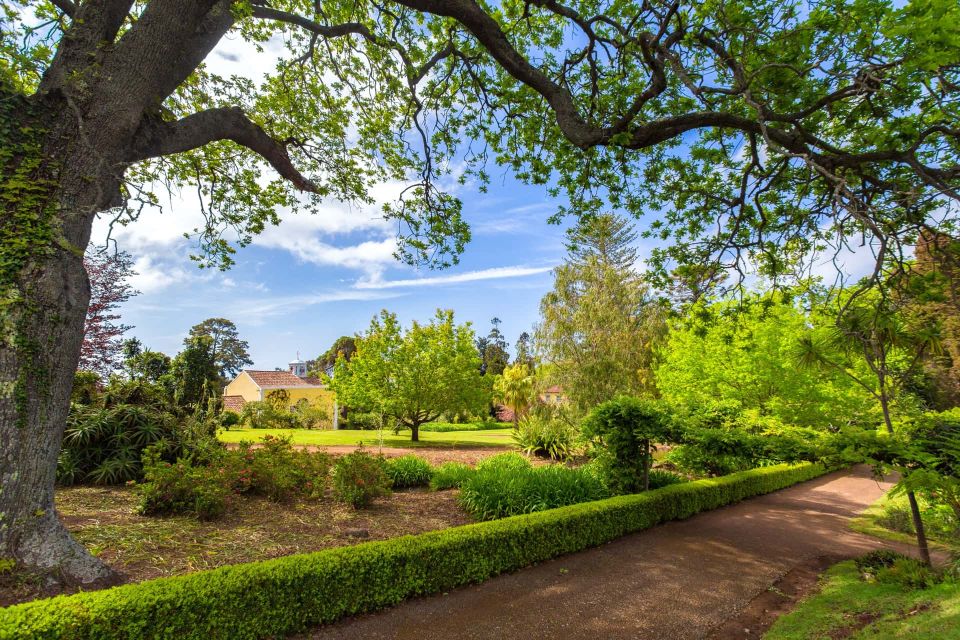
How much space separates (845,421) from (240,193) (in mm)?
15710

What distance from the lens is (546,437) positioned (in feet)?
45.3

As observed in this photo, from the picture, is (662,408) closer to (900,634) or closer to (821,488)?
(900,634)

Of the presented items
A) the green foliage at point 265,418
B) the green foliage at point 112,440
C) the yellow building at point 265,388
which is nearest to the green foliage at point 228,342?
the yellow building at point 265,388

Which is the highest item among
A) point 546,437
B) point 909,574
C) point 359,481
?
point 359,481

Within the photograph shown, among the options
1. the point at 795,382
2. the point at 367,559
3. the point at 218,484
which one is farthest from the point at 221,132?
the point at 795,382

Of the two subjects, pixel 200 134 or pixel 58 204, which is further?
pixel 200 134

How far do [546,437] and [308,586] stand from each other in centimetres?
1053

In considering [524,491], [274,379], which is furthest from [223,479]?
[274,379]

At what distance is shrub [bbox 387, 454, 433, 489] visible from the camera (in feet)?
31.3

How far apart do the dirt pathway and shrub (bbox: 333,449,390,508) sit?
9.50 feet

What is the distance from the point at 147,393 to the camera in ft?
32.2

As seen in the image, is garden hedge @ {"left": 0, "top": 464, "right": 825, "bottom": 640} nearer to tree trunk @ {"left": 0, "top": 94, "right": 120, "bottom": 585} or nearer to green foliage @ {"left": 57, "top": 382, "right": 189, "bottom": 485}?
tree trunk @ {"left": 0, "top": 94, "right": 120, "bottom": 585}

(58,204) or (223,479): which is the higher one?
(58,204)

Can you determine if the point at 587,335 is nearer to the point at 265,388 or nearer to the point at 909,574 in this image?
the point at 909,574
